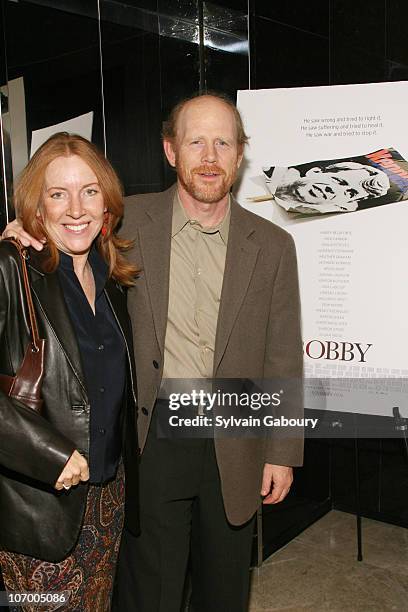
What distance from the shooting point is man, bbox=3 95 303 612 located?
201cm

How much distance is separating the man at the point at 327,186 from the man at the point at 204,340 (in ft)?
1.48

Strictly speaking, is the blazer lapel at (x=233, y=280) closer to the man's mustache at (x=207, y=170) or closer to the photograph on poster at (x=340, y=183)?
the man's mustache at (x=207, y=170)

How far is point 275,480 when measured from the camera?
2182mm

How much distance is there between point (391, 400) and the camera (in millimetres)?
2535

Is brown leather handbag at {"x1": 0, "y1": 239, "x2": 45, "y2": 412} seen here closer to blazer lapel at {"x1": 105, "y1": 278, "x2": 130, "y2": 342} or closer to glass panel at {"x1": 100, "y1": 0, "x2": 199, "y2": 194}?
blazer lapel at {"x1": 105, "y1": 278, "x2": 130, "y2": 342}

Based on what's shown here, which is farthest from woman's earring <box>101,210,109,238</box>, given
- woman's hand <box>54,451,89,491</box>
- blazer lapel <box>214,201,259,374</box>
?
woman's hand <box>54,451,89,491</box>

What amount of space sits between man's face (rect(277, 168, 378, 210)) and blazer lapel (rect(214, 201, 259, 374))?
0.58 metres

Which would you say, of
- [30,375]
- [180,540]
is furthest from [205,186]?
[180,540]

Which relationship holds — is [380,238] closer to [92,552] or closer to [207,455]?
[207,455]

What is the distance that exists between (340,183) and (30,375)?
4.85ft

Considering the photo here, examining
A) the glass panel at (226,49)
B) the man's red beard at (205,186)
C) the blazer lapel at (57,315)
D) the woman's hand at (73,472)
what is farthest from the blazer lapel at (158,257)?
the glass panel at (226,49)

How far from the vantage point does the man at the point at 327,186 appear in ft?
8.12

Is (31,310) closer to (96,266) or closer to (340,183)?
(96,266)

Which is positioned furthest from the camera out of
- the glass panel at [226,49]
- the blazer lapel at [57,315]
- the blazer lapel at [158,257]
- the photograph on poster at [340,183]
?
the glass panel at [226,49]
